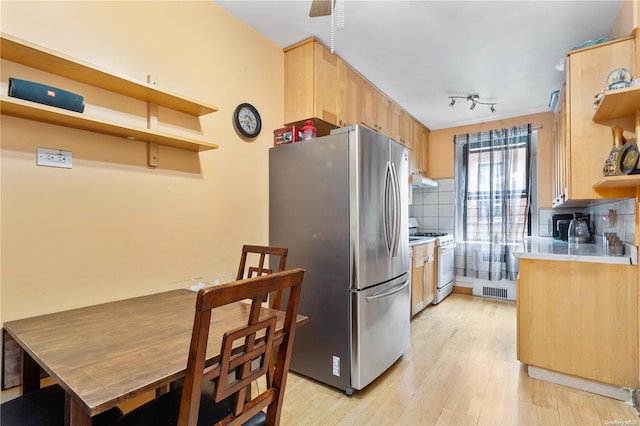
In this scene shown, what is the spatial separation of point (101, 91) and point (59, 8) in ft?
1.20

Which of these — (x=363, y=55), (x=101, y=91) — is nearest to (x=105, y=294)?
(x=101, y=91)

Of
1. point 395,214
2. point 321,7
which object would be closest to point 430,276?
point 395,214

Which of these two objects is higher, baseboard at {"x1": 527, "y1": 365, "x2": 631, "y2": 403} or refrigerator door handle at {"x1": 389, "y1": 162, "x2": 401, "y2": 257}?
refrigerator door handle at {"x1": 389, "y1": 162, "x2": 401, "y2": 257}

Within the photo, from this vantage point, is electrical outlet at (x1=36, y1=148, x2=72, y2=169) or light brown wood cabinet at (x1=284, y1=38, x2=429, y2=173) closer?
electrical outlet at (x1=36, y1=148, x2=72, y2=169)

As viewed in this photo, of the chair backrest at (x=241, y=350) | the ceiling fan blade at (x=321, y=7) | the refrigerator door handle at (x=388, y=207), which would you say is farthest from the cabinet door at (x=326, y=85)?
the chair backrest at (x=241, y=350)

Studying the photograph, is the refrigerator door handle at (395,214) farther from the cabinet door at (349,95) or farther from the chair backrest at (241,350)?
the chair backrest at (241,350)

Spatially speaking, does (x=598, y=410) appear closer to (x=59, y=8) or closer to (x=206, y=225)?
(x=206, y=225)

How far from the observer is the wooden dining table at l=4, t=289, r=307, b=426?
0.77 m

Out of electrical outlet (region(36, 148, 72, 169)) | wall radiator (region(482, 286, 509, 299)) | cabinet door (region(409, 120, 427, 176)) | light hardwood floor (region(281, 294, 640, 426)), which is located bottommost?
light hardwood floor (region(281, 294, 640, 426))

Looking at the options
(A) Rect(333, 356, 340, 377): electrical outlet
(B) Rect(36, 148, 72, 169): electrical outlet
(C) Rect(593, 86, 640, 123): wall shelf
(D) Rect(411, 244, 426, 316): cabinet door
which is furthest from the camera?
(D) Rect(411, 244, 426, 316): cabinet door

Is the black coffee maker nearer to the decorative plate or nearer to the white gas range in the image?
the white gas range

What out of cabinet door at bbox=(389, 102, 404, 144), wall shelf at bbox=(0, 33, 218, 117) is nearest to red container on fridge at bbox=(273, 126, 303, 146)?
wall shelf at bbox=(0, 33, 218, 117)

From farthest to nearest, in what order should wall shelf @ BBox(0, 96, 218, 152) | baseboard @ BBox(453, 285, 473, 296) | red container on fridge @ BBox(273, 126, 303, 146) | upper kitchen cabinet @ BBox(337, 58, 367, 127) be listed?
baseboard @ BBox(453, 285, 473, 296), upper kitchen cabinet @ BBox(337, 58, 367, 127), red container on fridge @ BBox(273, 126, 303, 146), wall shelf @ BBox(0, 96, 218, 152)

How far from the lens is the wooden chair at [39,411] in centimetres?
101
